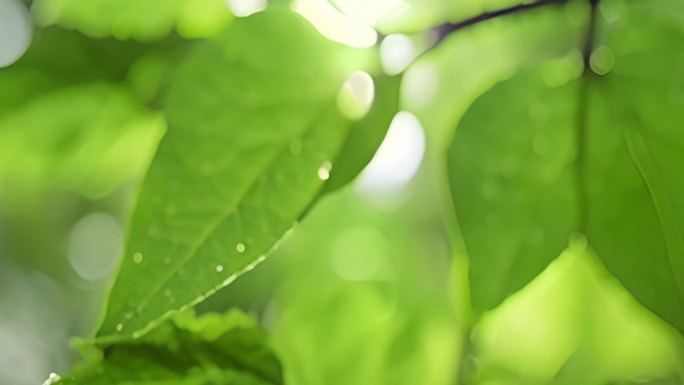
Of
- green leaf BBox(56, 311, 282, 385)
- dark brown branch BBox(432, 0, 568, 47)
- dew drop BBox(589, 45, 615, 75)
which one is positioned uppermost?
dew drop BBox(589, 45, 615, 75)

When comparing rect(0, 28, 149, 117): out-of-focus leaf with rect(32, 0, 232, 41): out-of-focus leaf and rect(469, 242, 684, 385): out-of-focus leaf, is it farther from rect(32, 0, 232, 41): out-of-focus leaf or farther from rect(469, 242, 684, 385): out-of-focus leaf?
rect(469, 242, 684, 385): out-of-focus leaf

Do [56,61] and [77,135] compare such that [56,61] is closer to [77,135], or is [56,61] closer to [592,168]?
[77,135]

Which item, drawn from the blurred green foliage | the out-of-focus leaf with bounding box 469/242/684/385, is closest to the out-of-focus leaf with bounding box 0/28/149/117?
the blurred green foliage

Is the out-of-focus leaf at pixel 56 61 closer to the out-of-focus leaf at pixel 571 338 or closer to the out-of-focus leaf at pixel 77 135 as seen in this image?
the out-of-focus leaf at pixel 77 135

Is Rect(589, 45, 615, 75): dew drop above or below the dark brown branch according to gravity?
above

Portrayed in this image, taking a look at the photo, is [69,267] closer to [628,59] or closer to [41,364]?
[41,364]

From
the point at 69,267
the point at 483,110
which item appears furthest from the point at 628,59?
the point at 69,267
